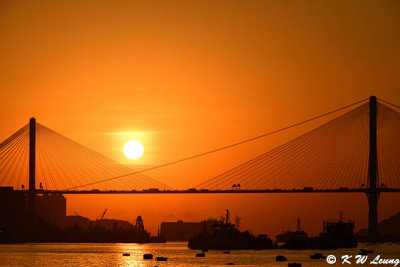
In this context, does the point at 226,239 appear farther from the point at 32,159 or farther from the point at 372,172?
the point at 32,159

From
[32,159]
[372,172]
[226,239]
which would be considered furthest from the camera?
[32,159]

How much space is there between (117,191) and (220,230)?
20587mm

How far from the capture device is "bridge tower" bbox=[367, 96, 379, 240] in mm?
123500

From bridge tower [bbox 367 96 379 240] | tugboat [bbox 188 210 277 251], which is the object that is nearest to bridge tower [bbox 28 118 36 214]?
tugboat [bbox 188 210 277 251]

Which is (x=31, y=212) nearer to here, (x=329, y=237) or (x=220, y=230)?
(x=220, y=230)

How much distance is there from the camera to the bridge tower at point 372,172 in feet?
405

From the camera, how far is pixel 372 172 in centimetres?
12425

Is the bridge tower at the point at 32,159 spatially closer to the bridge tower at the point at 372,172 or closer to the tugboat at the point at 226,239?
the tugboat at the point at 226,239

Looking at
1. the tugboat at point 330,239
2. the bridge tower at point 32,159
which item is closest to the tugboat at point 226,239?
the tugboat at point 330,239

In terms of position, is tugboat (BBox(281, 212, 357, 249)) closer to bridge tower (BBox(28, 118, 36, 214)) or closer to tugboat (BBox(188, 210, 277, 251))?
tugboat (BBox(188, 210, 277, 251))

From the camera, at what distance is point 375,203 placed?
125938 millimetres

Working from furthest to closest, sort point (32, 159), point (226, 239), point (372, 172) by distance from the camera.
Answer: point (32, 159) → point (226, 239) → point (372, 172)

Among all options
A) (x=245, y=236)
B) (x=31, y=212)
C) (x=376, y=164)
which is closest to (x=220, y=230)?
(x=245, y=236)

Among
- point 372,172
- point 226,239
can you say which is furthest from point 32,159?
point 372,172
